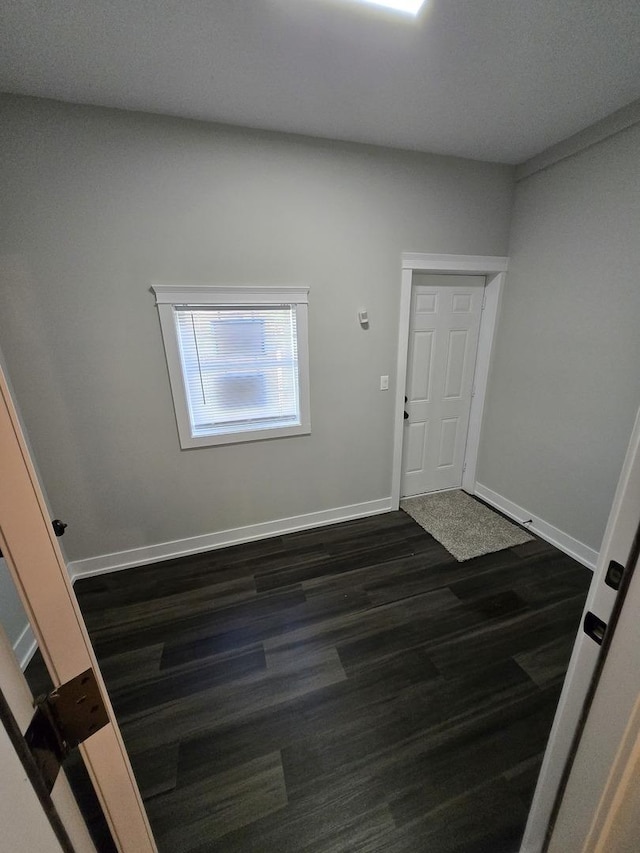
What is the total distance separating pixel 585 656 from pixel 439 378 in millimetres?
2394

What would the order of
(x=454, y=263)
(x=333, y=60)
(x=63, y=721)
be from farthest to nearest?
(x=454, y=263) < (x=333, y=60) < (x=63, y=721)

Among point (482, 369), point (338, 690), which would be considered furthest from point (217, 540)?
point (482, 369)

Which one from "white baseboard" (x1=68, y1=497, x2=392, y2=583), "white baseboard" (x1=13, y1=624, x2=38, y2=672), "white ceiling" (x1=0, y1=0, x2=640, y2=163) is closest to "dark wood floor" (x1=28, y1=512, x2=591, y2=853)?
"white baseboard" (x1=68, y1=497, x2=392, y2=583)

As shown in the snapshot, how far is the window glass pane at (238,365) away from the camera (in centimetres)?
206

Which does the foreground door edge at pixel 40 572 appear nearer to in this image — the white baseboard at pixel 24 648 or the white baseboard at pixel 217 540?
the white baseboard at pixel 24 648

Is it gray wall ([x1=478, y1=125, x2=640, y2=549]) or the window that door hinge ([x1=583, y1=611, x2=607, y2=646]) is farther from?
the window

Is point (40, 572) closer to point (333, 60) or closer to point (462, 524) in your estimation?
point (333, 60)

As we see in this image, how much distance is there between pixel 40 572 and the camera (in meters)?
0.43

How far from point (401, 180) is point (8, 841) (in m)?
2.96

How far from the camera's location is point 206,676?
1.54m

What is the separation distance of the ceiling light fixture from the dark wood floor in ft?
9.21

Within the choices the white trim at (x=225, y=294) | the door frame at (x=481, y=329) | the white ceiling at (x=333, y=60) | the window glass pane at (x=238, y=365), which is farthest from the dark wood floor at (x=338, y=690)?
the white ceiling at (x=333, y=60)

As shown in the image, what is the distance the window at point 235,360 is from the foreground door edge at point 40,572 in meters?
1.76

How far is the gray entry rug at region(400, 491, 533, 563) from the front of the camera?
238cm
